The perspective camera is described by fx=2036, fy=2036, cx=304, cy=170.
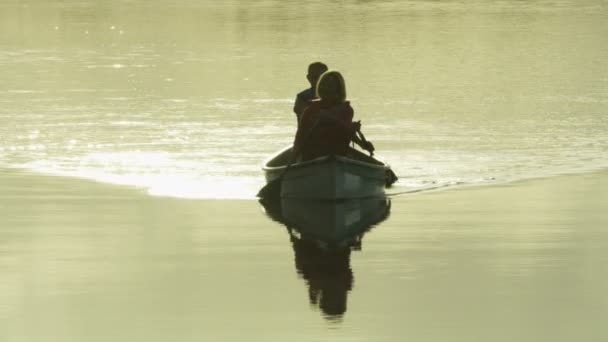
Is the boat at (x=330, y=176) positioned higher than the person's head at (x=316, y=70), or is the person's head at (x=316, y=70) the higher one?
the person's head at (x=316, y=70)

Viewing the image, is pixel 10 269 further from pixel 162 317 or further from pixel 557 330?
pixel 557 330

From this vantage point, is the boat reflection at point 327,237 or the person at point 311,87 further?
the person at point 311,87

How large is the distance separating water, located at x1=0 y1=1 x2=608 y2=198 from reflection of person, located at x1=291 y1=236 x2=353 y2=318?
453 centimetres

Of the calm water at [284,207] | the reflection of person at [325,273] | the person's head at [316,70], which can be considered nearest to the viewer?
the calm water at [284,207]

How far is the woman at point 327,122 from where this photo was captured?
21344mm

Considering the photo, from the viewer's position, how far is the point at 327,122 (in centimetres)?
2130

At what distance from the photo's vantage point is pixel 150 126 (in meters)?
31.9

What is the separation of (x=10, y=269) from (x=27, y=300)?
1.77 metres

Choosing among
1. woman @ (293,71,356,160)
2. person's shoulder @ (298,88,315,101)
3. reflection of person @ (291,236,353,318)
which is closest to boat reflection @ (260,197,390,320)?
reflection of person @ (291,236,353,318)

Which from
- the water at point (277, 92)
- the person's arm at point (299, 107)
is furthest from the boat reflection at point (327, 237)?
the water at point (277, 92)

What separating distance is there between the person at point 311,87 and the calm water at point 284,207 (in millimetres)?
1170

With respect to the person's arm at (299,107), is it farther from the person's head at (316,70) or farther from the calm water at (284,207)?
the calm water at (284,207)

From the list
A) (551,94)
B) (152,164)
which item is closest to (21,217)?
(152,164)

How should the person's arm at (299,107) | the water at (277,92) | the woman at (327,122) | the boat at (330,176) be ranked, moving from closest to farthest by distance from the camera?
the woman at (327,122)
the boat at (330,176)
the person's arm at (299,107)
the water at (277,92)
